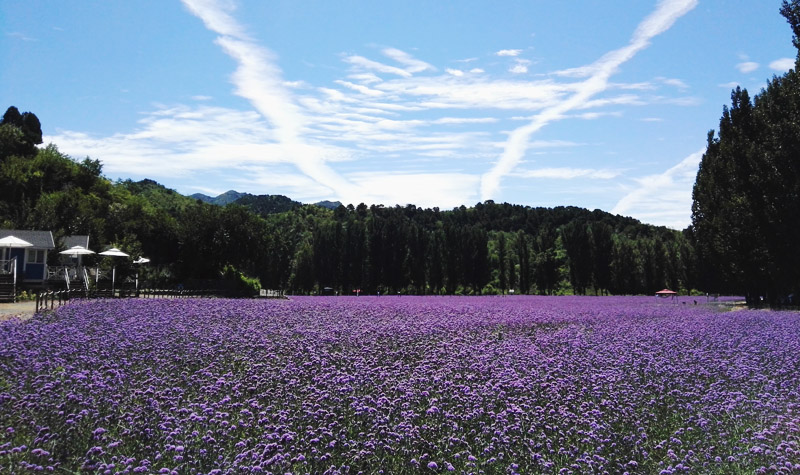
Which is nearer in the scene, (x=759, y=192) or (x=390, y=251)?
(x=759, y=192)

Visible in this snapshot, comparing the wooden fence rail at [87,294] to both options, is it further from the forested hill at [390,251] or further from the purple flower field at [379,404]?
the forested hill at [390,251]

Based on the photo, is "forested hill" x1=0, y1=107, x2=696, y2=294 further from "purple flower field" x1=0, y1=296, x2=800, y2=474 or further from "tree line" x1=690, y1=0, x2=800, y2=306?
"purple flower field" x1=0, y1=296, x2=800, y2=474

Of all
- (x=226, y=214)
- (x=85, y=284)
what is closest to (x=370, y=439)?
(x=85, y=284)

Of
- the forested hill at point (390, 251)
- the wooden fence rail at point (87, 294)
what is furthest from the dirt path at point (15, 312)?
the forested hill at point (390, 251)

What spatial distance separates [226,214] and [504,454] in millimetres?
44746

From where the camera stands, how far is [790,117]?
26.8 meters

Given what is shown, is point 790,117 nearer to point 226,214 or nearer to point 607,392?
point 607,392

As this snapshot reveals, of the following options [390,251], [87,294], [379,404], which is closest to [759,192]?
[379,404]

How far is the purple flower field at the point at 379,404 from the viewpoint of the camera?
210 inches

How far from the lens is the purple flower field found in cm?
534

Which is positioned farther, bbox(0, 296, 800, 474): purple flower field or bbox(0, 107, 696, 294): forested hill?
bbox(0, 107, 696, 294): forested hill

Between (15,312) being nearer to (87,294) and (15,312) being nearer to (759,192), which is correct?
(87,294)

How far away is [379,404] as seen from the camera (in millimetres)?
6422

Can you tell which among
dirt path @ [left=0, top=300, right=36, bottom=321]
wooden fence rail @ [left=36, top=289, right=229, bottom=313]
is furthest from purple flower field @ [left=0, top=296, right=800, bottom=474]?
wooden fence rail @ [left=36, top=289, right=229, bottom=313]
